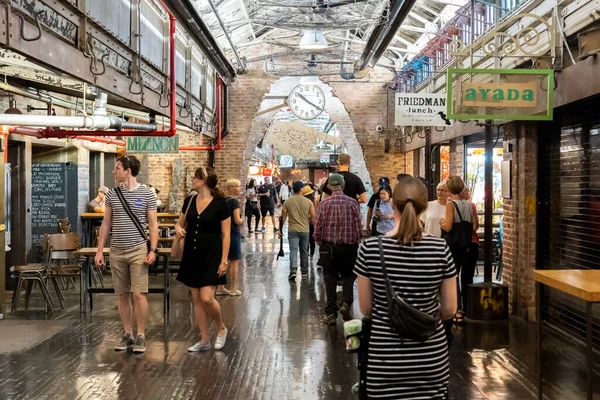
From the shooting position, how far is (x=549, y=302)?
8.34 metres

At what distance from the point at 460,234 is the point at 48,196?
791 cm

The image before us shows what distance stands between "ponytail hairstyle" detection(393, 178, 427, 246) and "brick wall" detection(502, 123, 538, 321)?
5.33 meters

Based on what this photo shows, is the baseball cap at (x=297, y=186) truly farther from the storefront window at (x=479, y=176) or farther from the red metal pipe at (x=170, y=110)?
the storefront window at (x=479, y=176)

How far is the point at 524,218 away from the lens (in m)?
8.53

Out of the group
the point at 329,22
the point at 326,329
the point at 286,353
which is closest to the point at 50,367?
the point at 286,353

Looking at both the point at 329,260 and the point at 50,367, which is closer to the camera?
the point at 50,367

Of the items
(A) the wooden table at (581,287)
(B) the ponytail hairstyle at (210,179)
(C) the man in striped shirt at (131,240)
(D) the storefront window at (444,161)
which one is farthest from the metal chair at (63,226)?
(A) the wooden table at (581,287)

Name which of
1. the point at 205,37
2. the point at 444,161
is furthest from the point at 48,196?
the point at 444,161

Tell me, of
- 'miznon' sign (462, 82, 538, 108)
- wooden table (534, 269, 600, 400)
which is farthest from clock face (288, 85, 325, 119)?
wooden table (534, 269, 600, 400)

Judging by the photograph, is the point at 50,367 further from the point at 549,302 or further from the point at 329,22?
the point at 329,22

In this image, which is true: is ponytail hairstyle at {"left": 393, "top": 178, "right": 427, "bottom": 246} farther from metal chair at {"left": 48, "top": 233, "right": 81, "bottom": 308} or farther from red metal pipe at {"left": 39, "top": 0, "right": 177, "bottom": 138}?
metal chair at {"left": 48, "top": 233, "right": 81, "bottom": 308}

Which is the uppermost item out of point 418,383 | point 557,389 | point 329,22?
point 329,22

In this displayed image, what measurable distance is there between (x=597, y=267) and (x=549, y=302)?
146 cm

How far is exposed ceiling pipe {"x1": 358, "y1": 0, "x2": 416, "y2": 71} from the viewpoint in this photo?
10.2 meters
